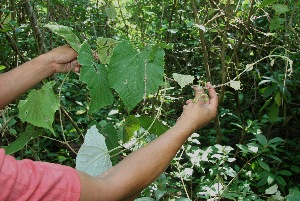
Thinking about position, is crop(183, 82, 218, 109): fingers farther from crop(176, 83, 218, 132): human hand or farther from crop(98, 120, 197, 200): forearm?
crop(98, 120, 197, 200): forearm

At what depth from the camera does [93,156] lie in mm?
1046

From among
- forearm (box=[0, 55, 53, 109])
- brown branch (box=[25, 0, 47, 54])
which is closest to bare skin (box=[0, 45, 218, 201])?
forearm (box=[0, 55, 53, 109])

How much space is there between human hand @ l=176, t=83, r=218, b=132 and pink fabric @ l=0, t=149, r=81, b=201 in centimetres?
32

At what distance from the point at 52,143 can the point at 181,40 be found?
1.53m

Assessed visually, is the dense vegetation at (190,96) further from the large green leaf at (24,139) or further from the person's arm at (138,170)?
the person's arm at (138,170)

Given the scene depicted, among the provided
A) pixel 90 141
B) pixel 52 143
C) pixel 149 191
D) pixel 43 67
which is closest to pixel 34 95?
pixel 43 67

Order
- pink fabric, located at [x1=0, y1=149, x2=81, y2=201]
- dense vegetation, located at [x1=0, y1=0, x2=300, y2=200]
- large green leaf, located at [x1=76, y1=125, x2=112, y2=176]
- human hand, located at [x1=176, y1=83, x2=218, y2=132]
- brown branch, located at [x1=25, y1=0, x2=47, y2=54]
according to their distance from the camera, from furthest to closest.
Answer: brown branch, located at [x1=25, y1=0, x2=47, y2=54], dense vegetation, located at [x1=0, y1=0, x2=300, y2=200], large green leaf, located at [x1=76, y1=125, x2=112, y2=176], human hand, located at [x1=176, y1=83, x2=218, y2=132], pink fabric, located at [x1=0, y1=149, x2=81, y2=201]

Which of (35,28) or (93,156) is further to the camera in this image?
(35,28)

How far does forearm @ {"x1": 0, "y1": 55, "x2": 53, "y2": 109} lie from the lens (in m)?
1.17

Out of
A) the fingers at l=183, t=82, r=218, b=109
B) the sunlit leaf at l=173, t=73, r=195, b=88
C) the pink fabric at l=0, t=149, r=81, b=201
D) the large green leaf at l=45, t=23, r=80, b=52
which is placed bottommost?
the fingers at l=183, t=82, r=218, b=109

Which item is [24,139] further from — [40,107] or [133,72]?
[133,72]

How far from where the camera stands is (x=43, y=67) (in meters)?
1.20

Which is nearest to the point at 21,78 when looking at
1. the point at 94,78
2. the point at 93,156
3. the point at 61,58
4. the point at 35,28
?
the point at 61,58

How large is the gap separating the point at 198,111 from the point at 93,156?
31 cm
